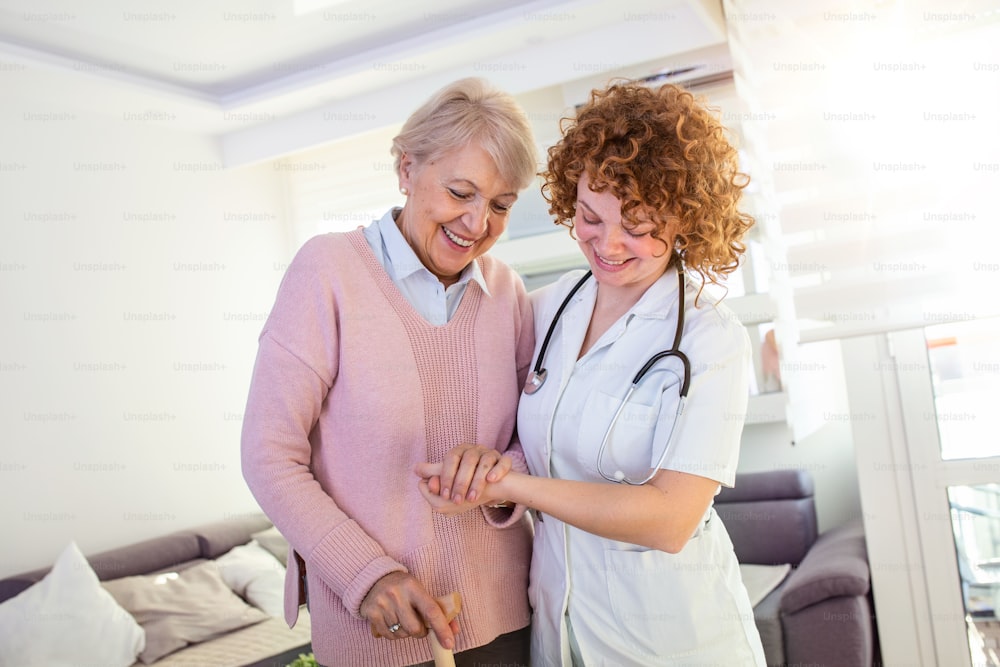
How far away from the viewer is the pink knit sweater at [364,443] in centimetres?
150

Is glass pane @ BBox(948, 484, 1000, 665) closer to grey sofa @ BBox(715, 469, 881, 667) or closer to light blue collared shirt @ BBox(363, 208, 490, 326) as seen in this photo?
grey sofa @ BBox(715, 469, 881, 667)

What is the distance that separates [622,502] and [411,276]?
63 cm

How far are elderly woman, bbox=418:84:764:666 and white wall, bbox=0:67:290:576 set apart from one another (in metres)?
3.29

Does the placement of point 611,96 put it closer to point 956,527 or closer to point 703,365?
point 703,365

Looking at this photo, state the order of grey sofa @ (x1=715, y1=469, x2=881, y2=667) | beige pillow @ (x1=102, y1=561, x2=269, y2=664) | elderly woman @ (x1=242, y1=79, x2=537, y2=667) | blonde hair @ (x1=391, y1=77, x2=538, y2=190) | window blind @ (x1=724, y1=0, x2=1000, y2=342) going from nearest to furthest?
elderly woman @ (x1=242, y1=79, x2=537, y2=667) → blonde hair @ (x1=391, y1=77, x2=538, y2=190) → window blind @ (x1=724, y1=0, x2=1000, y2=342) → grey sofa @ (x1=715, y1=469, x2=881, y2=667) → beige pillow @ (x1=102, y1=561, x2=269, y2=664)

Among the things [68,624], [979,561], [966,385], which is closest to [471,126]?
[966,385]

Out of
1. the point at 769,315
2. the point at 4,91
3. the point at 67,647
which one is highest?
the point at 4,91

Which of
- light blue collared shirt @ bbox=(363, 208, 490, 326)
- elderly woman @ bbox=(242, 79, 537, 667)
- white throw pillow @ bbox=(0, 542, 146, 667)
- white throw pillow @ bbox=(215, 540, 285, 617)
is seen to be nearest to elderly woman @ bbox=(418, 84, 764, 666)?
elderly woman @ bbox=(242, 79, 537, 667)

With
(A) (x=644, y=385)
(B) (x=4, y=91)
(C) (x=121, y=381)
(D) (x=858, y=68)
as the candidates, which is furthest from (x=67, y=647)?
(D) (x=858, y=68)

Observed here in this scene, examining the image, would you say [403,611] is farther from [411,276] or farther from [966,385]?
[966,385]

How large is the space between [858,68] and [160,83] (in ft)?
10.8

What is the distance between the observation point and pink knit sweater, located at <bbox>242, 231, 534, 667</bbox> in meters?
1.50

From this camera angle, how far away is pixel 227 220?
5.41 metres

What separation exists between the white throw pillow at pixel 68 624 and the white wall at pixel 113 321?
54 cm
